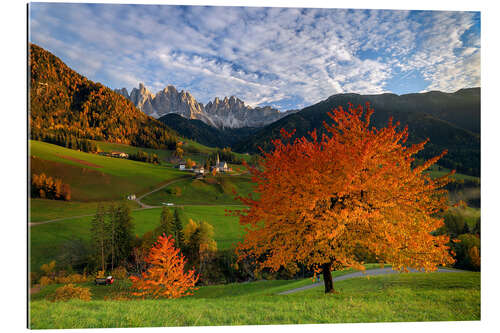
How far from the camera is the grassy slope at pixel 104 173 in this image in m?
8.68

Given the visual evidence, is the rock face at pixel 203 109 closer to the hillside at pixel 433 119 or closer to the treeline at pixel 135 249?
the hillside at pixel 433 119

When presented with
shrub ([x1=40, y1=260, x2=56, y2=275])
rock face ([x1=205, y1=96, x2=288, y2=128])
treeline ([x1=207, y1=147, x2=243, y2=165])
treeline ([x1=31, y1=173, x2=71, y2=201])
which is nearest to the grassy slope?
treeline ([x1=31, y1=173, x2=71, y2=201])

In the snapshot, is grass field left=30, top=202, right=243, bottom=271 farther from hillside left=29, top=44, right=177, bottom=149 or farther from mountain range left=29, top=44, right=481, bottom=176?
hillside left=29, top=44, right=177, bottom=149

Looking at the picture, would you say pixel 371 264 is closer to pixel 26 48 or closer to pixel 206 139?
pixel 206 139

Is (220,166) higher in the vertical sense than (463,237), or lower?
higher

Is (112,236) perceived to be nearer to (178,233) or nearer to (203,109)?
(178,233)

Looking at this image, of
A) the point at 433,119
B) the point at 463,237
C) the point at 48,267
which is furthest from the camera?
the point at 433,119

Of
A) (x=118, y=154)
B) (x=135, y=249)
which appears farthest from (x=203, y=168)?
(x=135, y=249)

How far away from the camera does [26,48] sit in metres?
8.26

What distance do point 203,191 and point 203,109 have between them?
12.8ft

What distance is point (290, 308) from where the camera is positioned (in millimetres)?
7859

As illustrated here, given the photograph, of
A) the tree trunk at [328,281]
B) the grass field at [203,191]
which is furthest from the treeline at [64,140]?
the tree trunk at [328,281]

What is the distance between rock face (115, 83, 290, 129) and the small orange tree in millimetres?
5323

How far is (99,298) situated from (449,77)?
16.3m
